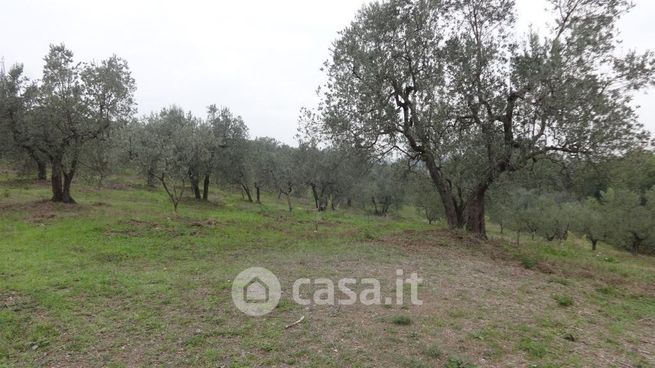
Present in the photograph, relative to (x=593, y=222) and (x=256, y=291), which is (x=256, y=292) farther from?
(x=593, y=222)

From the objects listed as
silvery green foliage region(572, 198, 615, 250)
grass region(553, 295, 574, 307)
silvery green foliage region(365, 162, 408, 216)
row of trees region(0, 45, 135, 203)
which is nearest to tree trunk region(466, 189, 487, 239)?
grass region(553, 295, 574, 307)

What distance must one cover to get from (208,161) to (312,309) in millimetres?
31161

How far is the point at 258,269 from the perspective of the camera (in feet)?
39.0

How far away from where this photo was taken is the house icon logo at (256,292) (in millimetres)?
8242

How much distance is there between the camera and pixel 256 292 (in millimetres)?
9391

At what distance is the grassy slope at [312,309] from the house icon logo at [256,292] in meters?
0.27

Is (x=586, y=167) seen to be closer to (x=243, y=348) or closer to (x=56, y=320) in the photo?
(x=243, y=348)

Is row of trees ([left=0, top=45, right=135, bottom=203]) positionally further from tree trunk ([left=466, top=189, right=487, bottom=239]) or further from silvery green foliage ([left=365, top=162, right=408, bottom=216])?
silvery green foliage ([left=365, top=162, right=408, bottom=216])

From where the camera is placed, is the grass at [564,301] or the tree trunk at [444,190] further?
the tree trunk at [444,190]

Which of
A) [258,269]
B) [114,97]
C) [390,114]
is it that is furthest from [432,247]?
[114,97]

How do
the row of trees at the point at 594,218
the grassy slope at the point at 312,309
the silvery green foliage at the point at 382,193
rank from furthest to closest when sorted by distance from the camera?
1. the silvery green foliage at the point at 382,193
2. the row of trees at the point at 594,218
3. the grassy slope at the point at 312,309

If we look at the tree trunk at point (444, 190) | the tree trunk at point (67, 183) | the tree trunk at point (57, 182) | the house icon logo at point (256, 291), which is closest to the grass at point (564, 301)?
the house icon logo at point (256, 291)

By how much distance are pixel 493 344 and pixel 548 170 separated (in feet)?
Result: 45.4

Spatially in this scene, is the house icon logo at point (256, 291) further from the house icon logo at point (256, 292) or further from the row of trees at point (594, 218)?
the row of trees at point (594, 218)
